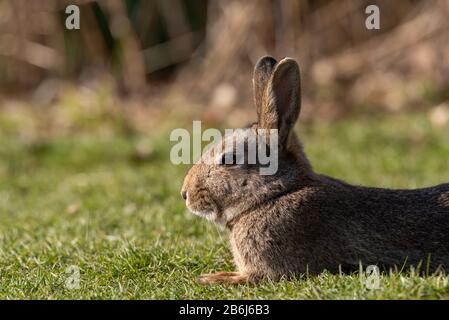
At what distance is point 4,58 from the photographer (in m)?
15.4

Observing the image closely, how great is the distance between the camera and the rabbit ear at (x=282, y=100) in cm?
512

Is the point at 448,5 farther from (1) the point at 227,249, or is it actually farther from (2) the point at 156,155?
(1) the point at 227,249

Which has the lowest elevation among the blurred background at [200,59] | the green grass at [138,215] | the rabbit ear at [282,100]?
the green grass at [138,215]

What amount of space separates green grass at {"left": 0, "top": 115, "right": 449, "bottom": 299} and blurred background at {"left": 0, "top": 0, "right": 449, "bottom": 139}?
3.37 feet

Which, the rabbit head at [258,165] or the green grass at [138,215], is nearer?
the green grass at [138,215]

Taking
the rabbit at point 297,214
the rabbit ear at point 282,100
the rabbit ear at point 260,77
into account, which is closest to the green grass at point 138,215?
the rabbit at point 297,214

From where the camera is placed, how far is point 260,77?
5.39 m

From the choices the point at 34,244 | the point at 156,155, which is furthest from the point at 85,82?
the point at 34,244

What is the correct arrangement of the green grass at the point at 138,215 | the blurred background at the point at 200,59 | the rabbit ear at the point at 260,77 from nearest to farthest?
the green grass at the point at 138,215, the rabbit ear at the point at 260,77, the blurred background at the point at 200,59

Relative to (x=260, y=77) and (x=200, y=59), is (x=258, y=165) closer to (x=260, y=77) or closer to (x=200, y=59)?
(x=260, y=77)

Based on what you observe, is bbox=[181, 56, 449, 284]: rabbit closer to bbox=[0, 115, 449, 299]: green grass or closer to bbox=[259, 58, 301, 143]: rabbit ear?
bbox=[259, 58, 301, 143]: rabbit ear

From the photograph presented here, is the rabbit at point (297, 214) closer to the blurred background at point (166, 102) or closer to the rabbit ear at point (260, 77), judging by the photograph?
the rabbit ear at point (260, 77)

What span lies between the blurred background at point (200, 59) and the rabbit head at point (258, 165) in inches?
295
